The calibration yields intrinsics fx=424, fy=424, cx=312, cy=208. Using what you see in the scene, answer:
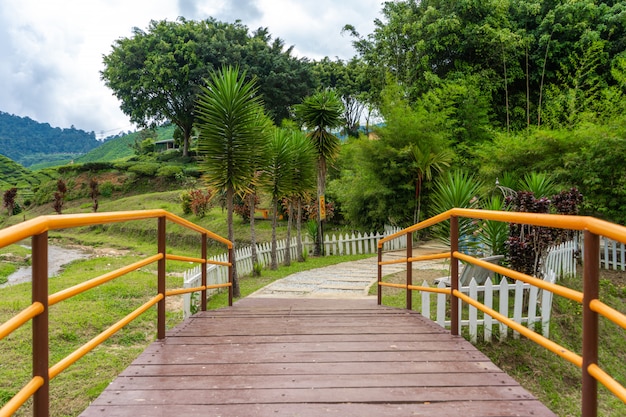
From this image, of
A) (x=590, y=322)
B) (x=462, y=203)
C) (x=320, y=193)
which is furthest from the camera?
(x=320, y=193)

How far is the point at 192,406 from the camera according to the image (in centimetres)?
204

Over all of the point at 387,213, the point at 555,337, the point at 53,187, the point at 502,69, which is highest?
the point at 502,69

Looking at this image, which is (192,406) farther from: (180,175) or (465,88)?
(180,175)

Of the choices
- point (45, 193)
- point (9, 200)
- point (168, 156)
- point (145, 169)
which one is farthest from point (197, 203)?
point (168, 156)

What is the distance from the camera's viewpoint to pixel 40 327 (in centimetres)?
172

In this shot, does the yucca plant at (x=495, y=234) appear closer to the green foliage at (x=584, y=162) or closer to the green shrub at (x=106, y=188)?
the green foliage at (x=584, y=162)

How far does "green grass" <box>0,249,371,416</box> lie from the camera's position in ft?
13.0

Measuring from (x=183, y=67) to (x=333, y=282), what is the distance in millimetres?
26880

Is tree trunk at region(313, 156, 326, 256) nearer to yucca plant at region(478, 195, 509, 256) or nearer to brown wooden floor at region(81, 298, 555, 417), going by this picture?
yucca plant at region(478, 195, 509, 256)

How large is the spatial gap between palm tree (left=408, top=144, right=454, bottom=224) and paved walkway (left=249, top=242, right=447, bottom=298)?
12.1 feet

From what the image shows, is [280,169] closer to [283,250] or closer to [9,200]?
[283,250]

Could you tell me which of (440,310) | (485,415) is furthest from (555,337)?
(485,415)

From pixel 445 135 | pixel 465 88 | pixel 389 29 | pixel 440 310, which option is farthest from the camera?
pixel 389 29

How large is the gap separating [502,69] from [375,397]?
20.6 metres
